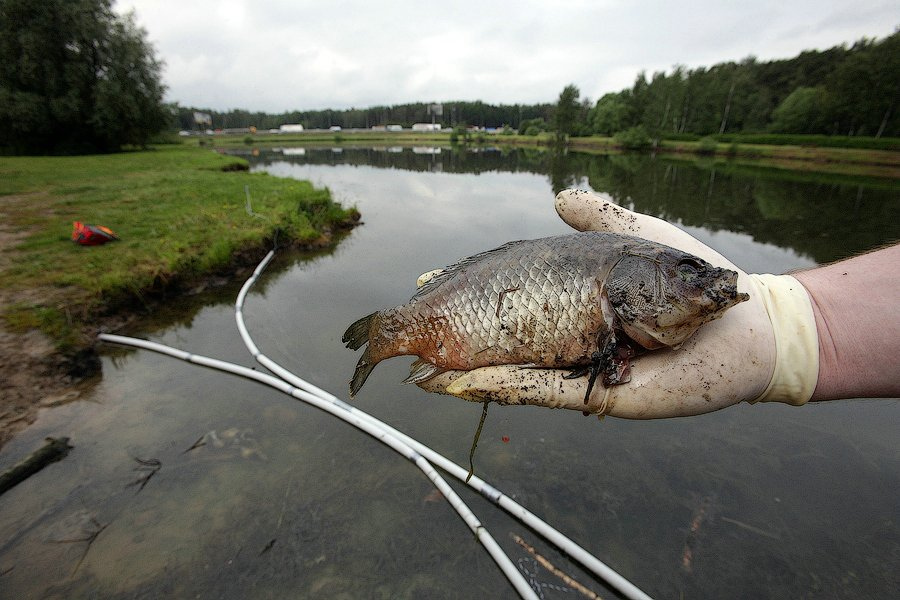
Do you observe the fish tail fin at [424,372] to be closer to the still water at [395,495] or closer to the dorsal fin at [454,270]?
the dorsal fin at [454,270]

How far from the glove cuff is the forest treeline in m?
55.7

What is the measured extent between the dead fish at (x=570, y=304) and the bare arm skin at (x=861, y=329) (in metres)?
0.67

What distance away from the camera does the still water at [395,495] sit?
3285 millimetres

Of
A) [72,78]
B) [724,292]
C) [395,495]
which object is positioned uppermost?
[72,78]

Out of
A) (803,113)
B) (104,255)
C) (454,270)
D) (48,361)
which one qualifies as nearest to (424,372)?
(454,270)

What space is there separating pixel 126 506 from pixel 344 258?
772cm

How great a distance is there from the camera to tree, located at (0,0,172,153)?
28.9 m

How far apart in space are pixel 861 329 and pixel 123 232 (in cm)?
1238

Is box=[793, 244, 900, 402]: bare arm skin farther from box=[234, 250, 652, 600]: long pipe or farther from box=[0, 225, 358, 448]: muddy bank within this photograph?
box=[0, 225, 358, 448]: muddy bank

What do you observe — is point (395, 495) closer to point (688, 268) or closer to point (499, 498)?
point (499, 498)

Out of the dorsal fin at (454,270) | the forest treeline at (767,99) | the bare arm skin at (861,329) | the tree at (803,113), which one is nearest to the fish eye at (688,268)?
the bare arm skin at (861,329)

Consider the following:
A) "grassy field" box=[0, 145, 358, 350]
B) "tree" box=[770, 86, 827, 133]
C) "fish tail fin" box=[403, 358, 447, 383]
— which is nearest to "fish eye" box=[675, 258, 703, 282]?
"fish tail fin" box=[403, 358, 447, 383]

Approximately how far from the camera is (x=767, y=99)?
182 ft

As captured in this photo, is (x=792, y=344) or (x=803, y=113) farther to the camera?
(x=803, y=113)
